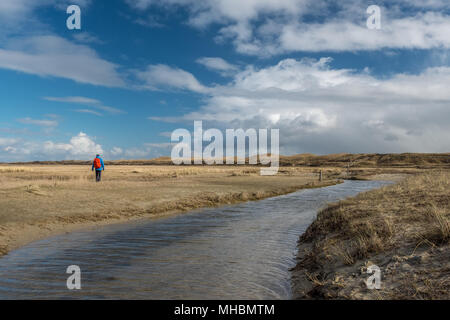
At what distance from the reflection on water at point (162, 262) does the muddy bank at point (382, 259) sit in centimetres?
77

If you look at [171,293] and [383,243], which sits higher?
[383,243]

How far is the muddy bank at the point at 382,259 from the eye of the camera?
5359mm

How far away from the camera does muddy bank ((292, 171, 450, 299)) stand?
5.36m

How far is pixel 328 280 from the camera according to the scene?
634 centimetres

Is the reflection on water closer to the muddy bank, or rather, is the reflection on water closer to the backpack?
the muddy bank

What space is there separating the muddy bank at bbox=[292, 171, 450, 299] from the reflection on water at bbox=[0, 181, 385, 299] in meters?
0.77

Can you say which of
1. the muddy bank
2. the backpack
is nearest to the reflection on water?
the muddy bank

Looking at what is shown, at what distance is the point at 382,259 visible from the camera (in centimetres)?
671
